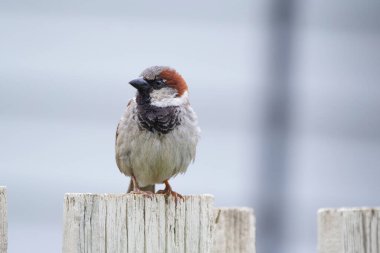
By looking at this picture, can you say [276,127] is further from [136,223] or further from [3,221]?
[3,221]

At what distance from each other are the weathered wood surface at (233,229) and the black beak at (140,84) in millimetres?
1106

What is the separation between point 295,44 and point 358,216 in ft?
11.8

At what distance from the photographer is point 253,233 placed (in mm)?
2805

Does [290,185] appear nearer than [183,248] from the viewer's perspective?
No

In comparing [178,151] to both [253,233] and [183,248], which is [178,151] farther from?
[183,248]

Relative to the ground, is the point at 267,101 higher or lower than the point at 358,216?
higher

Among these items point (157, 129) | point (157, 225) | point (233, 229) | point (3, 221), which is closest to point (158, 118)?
point (157, 129)

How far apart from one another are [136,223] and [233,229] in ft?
1.71

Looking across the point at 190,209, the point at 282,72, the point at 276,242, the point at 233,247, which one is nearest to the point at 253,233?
the point at 233,247

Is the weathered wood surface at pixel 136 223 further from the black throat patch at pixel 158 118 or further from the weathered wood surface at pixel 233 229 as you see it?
the black throat patch at pixel 158 118

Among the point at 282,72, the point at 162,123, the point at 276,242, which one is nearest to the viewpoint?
the point at 162,123

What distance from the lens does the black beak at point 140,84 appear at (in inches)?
154

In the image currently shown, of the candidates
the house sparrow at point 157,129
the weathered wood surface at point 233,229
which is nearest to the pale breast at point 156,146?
the house sparrow at point 157,129

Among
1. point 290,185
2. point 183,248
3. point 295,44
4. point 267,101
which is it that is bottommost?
point 183,248
